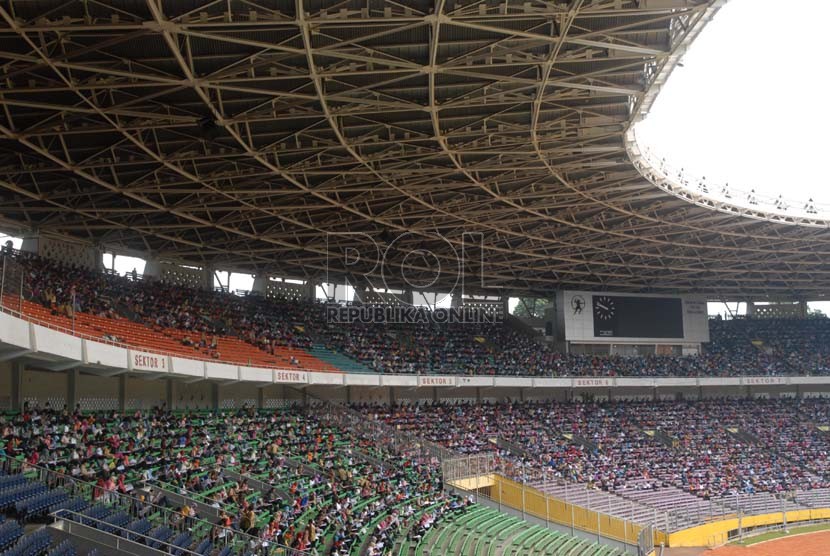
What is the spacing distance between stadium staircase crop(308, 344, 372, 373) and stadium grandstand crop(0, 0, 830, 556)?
0.85 ft

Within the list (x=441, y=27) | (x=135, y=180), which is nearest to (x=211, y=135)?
(x=135, y=180)

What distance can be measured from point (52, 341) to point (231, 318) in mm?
21663

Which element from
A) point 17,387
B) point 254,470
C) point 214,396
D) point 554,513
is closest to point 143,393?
point 214,396

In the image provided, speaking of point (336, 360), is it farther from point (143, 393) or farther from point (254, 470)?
point (254, 470)

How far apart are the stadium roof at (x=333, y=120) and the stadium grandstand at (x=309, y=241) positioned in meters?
0.11

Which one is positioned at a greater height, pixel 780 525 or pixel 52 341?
pixel 52 341

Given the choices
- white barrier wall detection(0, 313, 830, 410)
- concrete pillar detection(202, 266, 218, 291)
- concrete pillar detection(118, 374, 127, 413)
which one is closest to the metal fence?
white barrier wall detection(0, 313, 830, 410)

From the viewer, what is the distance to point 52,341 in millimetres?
21031

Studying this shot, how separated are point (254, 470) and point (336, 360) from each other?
16.7 m

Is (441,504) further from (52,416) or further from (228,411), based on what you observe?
(52,416)

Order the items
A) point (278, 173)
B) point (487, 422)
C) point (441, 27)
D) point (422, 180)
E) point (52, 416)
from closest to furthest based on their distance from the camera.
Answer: point (441, 27), point (52, 416), point (278, 173), point (422, 180), point (487, 422)

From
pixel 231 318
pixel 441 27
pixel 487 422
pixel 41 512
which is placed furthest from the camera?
pixel 487 422

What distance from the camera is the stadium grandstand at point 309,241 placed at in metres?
19.2

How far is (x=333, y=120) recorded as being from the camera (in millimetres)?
24672
